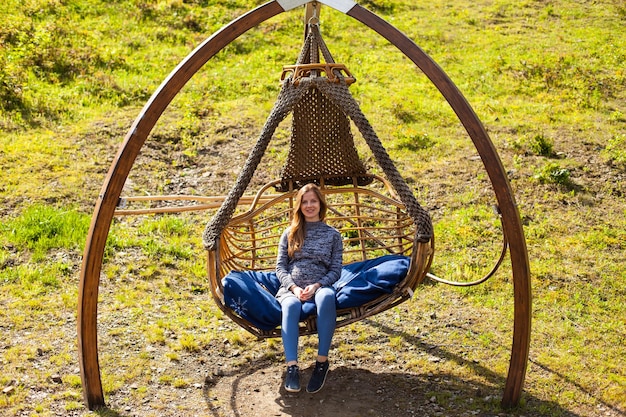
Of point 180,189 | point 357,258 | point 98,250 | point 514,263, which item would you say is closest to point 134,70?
point 180,189

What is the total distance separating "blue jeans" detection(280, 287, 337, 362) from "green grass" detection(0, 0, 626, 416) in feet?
2.30

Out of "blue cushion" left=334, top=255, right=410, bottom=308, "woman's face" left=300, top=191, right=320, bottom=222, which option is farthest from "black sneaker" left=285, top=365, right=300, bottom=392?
"woman's face" left=300, top=191, right=320, bottom=222

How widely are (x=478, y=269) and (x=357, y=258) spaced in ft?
2.77

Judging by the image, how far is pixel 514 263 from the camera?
11.4ft

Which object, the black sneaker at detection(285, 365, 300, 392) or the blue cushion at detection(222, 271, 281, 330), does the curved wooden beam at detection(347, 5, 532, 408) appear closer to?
the black sneaker at detection(285, 365, 300, 392)

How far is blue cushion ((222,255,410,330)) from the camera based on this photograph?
147 inches

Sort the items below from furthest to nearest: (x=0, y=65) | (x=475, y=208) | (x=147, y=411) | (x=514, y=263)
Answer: (x=0, y=65) → (x=475, y=208) → (x=147, y=411) → (x=514, y=263)

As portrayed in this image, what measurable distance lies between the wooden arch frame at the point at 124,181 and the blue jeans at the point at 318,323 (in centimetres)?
84

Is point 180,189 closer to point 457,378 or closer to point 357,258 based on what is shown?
point 357,258

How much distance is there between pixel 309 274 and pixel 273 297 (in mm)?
223

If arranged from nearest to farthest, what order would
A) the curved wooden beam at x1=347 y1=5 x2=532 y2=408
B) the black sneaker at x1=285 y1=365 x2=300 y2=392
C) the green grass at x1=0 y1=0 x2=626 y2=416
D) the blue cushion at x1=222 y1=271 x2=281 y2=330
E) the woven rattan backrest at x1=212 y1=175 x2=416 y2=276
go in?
1. the curved wooden beam at x1=347 y1=5 x2=532 y2=408
2. the black sneaker at x1=285 y1=365 x2=300 y2=392
3. the blue cushion at x1=222 y1=271 x2=281 y2=330
4. the green grass at x1=0 y1=0 x2=626 y2=416
5. the woven rattan backrest at x1=212 y1=175 x2=416 y2=276

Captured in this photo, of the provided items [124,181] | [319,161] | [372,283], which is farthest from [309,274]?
[319,161]

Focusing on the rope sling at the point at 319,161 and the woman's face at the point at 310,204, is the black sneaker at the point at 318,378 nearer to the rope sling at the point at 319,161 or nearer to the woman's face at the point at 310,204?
the rope sling at the point at 319,161

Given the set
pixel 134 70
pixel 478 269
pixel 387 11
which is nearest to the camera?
pixel 478 269
